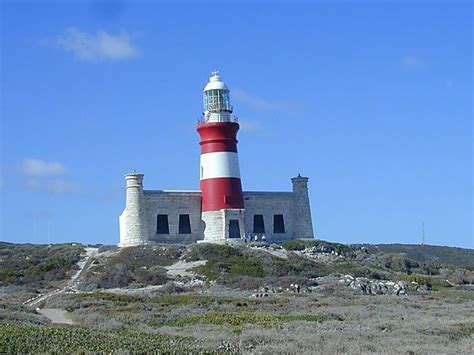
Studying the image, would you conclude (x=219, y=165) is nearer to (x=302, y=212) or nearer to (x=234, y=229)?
(x=234, y=229)

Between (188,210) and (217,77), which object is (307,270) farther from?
(217,77)

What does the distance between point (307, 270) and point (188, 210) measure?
9.72m

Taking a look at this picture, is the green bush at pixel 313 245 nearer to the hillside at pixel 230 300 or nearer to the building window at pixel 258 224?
the hillside at pixel 230 300

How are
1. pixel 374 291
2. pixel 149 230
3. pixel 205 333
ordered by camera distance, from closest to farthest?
pixel 205 333 < pixel 374 291 < pixel 149 230

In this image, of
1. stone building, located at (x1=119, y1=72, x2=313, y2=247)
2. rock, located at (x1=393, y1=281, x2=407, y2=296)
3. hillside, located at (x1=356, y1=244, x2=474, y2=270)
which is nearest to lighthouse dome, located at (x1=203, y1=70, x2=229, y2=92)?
stone building, located at (x1=119, y1=72, x2=313, y2=247)

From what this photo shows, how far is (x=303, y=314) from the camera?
26.7 m

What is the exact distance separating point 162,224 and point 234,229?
4.26 meters

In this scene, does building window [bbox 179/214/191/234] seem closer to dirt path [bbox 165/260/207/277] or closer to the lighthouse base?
the lighthouse base

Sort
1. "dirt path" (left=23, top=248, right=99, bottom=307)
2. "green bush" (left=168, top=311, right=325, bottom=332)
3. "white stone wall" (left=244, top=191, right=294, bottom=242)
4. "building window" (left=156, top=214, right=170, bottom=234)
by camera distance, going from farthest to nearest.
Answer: "white stone wall" (left=244, top=191, right=294, bottom=242) → "building window" (left=156, top=214, right=170, bottom=234) → "dirt path" (left=23, top=248, right=99, bottom=307) → "green bush" (left=168, top=311, right=325, bottom=332)

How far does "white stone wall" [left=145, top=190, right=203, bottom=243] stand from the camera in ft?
168

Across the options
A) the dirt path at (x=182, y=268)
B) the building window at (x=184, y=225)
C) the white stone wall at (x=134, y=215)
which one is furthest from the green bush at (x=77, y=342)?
the building window at (x=184, y=225)

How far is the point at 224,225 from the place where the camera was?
5088cm

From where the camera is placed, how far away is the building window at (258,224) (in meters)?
53.8

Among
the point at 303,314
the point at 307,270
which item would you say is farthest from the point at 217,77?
the point at 303,314
